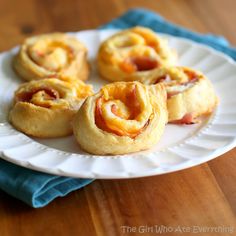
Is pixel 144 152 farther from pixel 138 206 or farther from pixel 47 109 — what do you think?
pixel 47 109

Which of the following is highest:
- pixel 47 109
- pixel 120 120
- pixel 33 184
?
pixel 120 120

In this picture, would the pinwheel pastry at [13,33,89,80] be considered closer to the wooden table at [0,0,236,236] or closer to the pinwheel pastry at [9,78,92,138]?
the pinwheel pastry at [9,78,92,138]

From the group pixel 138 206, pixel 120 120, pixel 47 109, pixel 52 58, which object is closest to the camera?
pixel 138 206

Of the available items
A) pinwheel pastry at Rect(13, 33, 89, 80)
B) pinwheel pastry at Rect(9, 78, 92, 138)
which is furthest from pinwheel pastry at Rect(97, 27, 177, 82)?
pinwheel pastry at Rect(9, 78, 92, 138)

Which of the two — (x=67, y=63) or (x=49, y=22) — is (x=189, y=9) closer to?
(x=49, y=22)

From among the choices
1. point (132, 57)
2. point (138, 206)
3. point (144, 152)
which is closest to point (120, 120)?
point (144, 152)

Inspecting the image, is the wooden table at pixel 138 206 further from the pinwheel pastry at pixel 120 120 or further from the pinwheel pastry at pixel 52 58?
the pinwheel pastry at pixel 52 58
